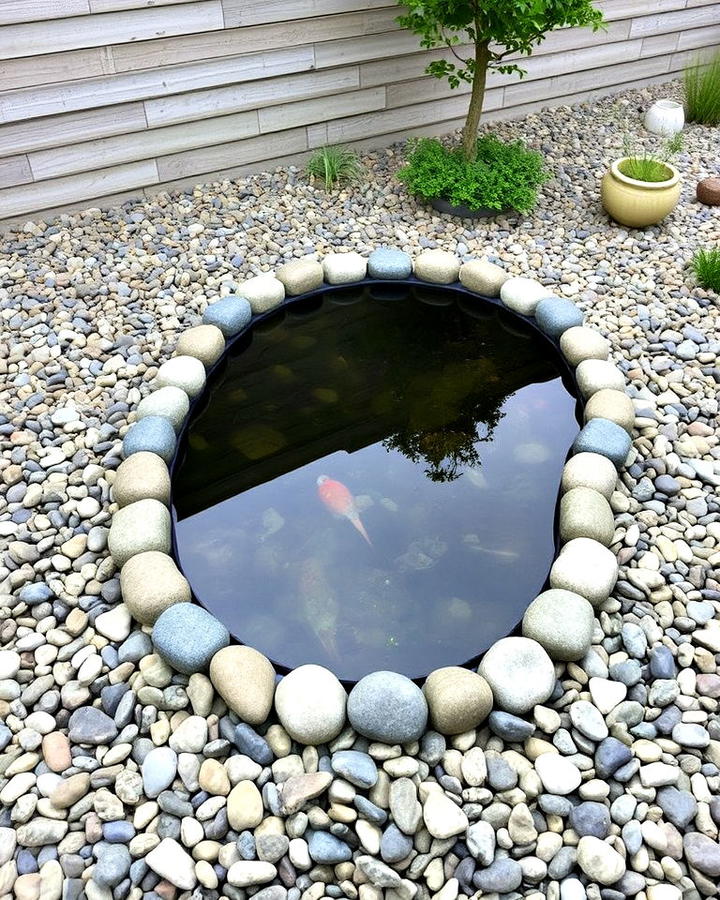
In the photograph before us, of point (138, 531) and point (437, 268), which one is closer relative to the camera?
point (138, 531)

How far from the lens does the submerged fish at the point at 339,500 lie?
2.37 m

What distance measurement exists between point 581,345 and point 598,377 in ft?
0.65

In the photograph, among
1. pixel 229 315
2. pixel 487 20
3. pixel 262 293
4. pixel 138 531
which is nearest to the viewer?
pixel 138 531

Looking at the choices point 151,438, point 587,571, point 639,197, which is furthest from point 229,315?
point 639,197

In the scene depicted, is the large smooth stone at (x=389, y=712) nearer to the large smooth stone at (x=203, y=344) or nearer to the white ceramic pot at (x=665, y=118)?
the large smooth stone at (x=203, y=344)

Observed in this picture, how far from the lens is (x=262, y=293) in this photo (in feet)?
10.1

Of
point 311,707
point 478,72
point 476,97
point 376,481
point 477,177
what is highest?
point 478,72

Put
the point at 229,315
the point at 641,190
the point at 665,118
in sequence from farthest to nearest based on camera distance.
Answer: the point at 665,118 → the point at 641,190 → the point at 229,315

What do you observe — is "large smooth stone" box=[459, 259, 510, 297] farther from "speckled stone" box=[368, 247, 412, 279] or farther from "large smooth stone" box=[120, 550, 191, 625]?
"large smooth stone" box=[120, 550, 191, 625]

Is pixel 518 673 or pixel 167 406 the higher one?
pixel 167 406

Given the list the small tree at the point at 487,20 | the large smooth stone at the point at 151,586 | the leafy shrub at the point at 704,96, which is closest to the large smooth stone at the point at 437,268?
the small tree at the point at 487,20

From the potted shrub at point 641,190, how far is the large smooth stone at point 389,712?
9.22 ft

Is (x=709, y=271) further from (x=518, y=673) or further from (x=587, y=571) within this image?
(x=518, y=673)

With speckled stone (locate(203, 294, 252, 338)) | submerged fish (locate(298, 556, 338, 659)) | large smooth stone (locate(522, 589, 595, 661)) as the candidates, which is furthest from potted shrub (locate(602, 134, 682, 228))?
submerged fish (locate(298, 556, 338, 659))
